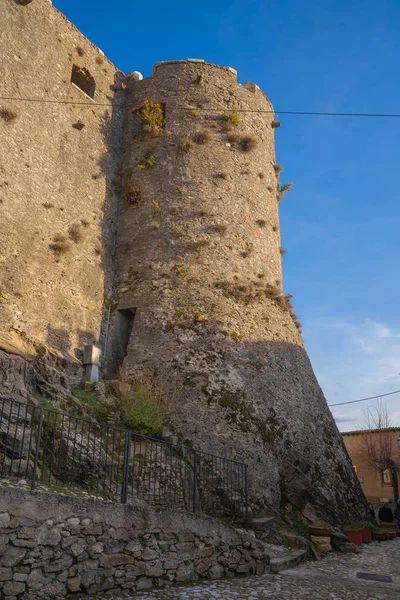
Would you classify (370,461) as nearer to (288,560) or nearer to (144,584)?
(288,560)

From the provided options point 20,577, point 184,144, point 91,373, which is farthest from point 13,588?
point 184,144

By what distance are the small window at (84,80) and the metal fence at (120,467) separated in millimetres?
11288

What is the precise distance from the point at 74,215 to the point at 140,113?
15.6 feet

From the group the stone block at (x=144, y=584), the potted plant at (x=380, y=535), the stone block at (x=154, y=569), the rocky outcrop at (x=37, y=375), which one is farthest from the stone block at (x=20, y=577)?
the potted plant at (x=380, y=535)

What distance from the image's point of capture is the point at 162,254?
14.7 meters

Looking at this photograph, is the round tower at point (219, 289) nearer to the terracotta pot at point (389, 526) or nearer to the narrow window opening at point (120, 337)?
the narrow window opening at point (120, 337)

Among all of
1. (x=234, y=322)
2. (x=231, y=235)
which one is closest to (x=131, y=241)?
(x=231, y=235)

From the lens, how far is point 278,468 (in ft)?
38.2

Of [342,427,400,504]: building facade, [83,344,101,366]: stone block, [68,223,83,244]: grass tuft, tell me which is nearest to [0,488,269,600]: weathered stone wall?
[83,344,101,366]: stone block

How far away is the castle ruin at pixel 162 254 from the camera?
1189 cm

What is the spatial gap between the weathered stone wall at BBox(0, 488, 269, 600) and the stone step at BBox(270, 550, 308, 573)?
11.7 inches

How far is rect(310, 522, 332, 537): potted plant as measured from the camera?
10.5 meters

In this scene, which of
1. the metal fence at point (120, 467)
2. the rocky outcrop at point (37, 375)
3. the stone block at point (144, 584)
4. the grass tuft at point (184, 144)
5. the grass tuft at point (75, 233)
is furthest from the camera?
the grass tuft at point (184, 144)

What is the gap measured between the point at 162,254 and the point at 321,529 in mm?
8158
